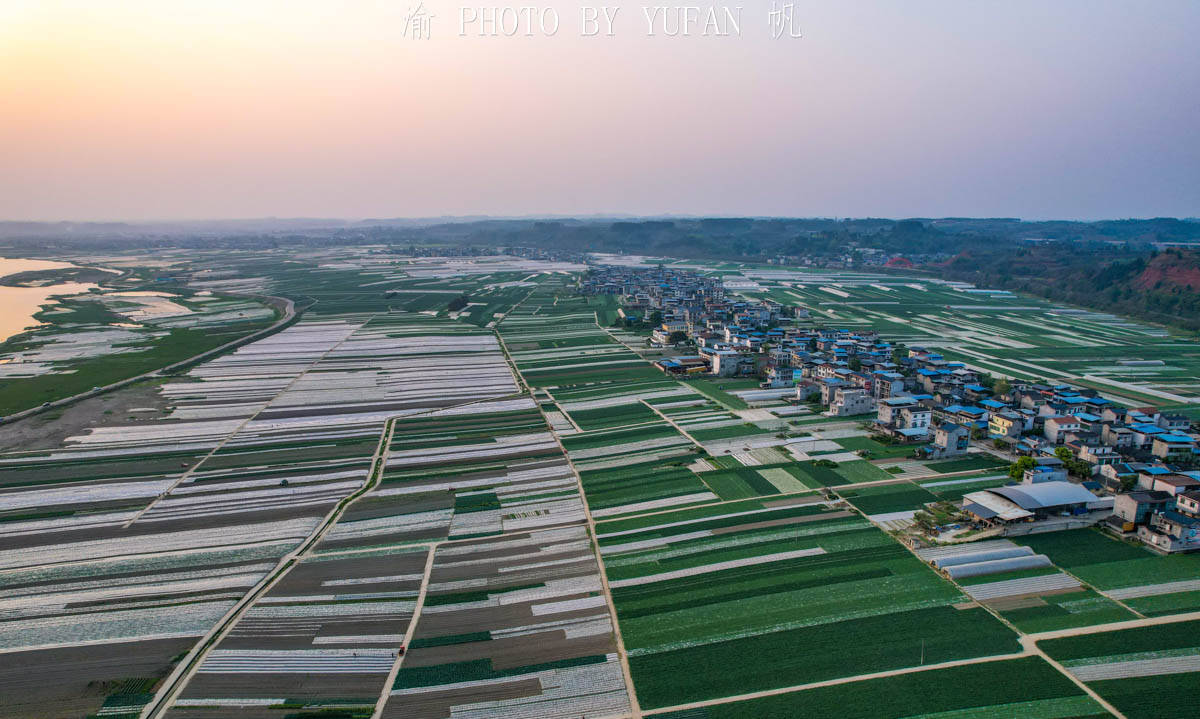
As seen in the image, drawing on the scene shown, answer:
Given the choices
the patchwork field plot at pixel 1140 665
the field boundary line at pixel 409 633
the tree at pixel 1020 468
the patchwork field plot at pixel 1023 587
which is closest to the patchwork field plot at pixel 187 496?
the field boundary line at pixel 409 633

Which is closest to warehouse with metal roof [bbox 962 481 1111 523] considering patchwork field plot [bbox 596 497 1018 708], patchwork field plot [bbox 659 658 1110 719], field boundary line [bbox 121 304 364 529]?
patchwork field plot [bbox 596 497 1018 708]

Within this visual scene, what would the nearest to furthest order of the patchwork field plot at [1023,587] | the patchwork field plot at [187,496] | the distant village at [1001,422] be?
the patchwork field plot at [1023,587], the patchwork field plot at [187,496], the distant village at [1001,422]

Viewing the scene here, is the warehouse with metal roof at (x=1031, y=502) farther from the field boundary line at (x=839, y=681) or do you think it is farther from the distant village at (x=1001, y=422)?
the field boundary line at (x=839, y=681)

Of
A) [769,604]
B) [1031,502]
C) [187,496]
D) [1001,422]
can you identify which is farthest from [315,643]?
[1001,422]

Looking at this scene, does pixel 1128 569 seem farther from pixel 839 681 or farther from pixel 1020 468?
pixel 839 681

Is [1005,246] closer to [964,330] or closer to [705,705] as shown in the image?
[964,330]

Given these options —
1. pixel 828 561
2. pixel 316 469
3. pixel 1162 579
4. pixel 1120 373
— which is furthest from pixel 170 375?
pixel 1120 373
